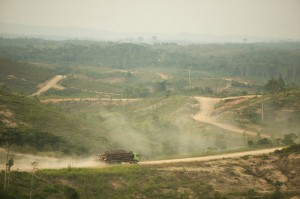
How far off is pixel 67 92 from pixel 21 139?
68177 mm

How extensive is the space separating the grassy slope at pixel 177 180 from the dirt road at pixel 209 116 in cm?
2035

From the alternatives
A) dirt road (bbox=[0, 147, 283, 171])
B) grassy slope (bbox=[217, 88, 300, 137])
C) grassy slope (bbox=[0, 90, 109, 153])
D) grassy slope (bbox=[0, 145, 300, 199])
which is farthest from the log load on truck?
grassy slope (bbox=[217, 88, 300, 137])

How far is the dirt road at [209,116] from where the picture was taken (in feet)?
208

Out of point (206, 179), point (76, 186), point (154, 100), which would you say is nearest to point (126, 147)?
point (206, 179)

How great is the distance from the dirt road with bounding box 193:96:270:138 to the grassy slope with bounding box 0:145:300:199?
20.3 m

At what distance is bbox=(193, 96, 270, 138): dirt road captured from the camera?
63.3 metres

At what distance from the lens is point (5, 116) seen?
1898 inches

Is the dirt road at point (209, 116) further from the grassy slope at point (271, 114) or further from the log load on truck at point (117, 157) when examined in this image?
the log load on truck at point (117, 157)

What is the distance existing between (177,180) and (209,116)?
38.4 meters

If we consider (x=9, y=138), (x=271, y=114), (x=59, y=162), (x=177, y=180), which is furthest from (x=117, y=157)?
(x=271, y=114)

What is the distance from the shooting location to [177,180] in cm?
3600

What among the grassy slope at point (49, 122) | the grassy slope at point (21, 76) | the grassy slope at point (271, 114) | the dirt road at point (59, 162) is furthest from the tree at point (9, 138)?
the grassy slope at point (21, 76)

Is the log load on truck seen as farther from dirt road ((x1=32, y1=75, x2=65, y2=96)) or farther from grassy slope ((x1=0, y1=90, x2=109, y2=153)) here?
dirt road ((x1=32, y1=75, x2=65, y2=96))

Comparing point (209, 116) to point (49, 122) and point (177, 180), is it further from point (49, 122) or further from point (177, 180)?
point (177, 180)
